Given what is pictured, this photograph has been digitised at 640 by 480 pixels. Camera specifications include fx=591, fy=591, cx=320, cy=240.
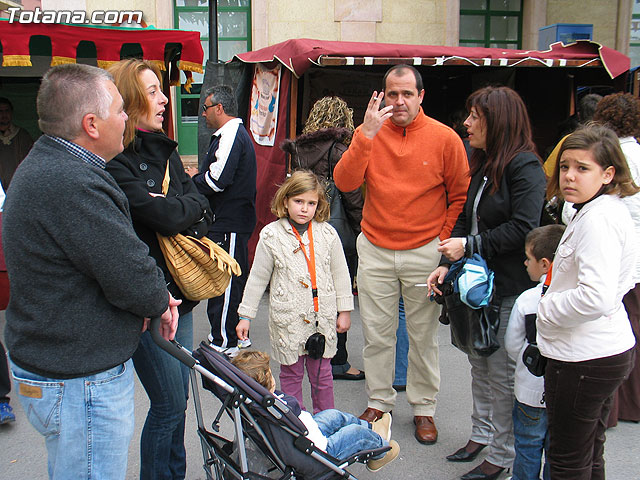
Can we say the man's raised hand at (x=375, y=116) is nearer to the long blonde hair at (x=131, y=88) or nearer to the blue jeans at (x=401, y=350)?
the long blonde hair at (x=131, y=88)

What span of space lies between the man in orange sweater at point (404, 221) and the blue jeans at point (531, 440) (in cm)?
82

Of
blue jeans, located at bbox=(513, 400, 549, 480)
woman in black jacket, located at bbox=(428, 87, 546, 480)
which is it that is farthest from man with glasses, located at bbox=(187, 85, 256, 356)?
blue jeans, located at bbox=(513, 400, 549, 480)

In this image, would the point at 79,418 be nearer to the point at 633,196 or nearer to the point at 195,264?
the point at 195,264

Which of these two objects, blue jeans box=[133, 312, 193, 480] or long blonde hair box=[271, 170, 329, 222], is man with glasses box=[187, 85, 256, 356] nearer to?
long blonde hair box=[271, 170, 329, 222]

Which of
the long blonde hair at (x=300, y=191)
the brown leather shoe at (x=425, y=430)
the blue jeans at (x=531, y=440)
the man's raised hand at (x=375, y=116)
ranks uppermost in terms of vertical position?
the man's raised hand at (x=375, y=116)

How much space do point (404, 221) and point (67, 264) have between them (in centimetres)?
208

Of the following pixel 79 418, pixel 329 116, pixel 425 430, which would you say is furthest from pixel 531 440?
pixel 329 116

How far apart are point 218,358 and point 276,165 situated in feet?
14.1

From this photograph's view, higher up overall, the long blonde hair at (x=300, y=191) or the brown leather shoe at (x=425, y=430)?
the long blonde hair at (x=300, y=191)

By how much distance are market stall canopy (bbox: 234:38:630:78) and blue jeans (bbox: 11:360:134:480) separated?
4.35m

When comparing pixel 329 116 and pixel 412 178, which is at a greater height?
pixel 329 116

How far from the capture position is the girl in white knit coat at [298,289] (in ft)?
10.9

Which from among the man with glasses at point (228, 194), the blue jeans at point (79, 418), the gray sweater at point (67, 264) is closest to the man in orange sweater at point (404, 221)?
A: the man with glasses at point (228, 194)

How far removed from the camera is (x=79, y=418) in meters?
1.85
